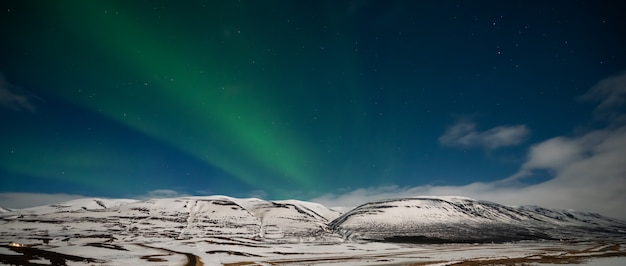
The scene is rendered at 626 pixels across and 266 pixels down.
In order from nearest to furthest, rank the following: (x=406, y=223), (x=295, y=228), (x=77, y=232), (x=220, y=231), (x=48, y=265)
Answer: (x=48, y=265)
(x=77, y=232)
(x=220, y=231)
(x=295, y=228)
(x=406, y=223)

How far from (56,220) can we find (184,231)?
2864 inches

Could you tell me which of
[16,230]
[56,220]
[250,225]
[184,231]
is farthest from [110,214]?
[250,225]

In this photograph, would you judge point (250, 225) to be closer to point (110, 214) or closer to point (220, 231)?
point (220, 231)

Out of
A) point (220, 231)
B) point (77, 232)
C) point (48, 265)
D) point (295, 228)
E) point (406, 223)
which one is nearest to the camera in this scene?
point (48, 265)

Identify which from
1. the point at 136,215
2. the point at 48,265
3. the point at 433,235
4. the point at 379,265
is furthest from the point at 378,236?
the point at 136,215

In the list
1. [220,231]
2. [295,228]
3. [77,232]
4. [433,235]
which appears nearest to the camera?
[77,232]

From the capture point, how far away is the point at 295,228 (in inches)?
7352

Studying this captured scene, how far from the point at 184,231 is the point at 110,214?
2635 inches

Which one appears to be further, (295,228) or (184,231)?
(295,228)

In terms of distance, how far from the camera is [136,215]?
19850 centimetres

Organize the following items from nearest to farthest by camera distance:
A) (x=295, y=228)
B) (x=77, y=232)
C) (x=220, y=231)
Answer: (x=77, y=232) → (x=220, y=231) → (x=295, y=228)

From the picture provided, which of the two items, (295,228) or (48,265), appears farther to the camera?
(295,228)

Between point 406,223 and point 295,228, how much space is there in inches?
2660

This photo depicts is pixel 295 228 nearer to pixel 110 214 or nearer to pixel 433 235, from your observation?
pixel 433 235
